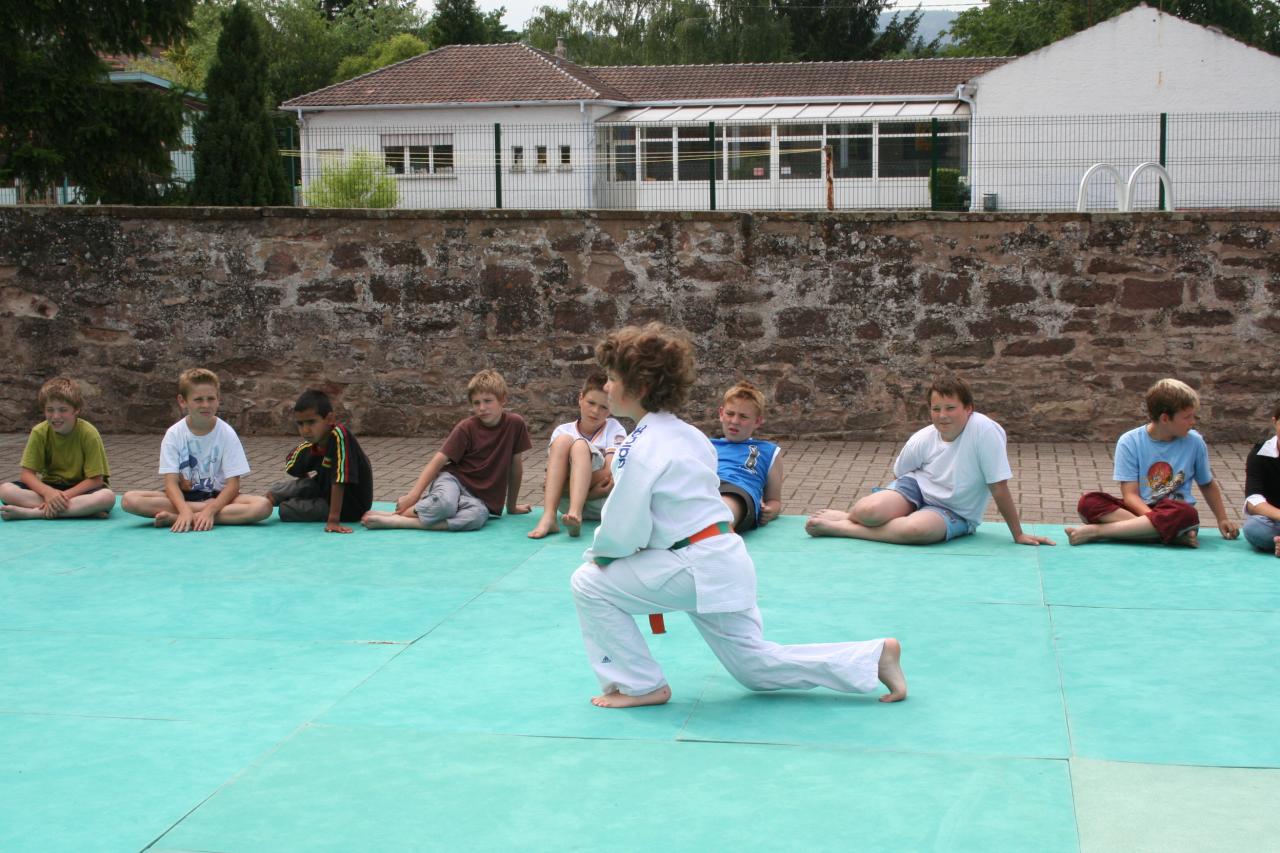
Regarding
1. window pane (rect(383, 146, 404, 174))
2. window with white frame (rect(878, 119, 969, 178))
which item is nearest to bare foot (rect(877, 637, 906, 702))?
window with white frame (rect(878, 119, 969, 178))

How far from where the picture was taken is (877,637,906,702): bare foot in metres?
4.75

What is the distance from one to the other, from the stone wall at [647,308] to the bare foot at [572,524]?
4324mm

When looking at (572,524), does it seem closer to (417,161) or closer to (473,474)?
(473,474)

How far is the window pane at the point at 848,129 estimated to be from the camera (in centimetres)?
3097

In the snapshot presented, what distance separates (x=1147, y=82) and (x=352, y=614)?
93.8ft

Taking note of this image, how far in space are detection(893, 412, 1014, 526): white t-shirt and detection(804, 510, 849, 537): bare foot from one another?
41 centimetres

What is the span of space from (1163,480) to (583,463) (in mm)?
3114

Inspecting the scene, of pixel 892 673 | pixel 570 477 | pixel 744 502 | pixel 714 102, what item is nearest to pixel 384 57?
pixel 714 102

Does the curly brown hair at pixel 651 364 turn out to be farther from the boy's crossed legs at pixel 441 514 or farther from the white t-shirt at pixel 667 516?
the boy's crossed legs at pixel 441 514

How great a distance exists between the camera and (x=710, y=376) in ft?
39.2

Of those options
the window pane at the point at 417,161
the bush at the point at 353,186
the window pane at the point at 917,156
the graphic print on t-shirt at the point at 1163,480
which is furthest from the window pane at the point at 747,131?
the graphic print on t-shirt at the point at 1163,480

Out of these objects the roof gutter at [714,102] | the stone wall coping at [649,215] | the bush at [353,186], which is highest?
the roof gutter at [714,102]

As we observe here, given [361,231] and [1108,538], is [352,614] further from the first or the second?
[361,231]

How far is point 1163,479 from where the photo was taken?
7.41m
